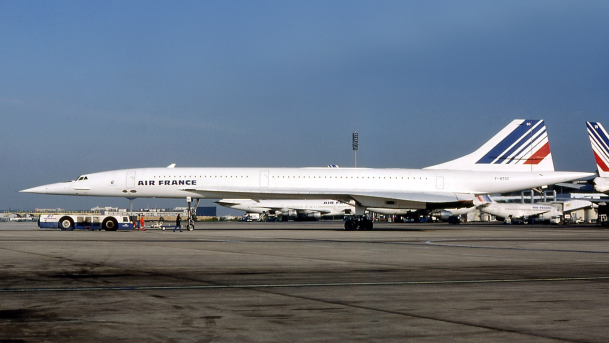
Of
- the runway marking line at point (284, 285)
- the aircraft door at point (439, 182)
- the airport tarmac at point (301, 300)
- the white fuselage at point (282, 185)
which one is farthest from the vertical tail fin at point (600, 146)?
the runway marking line at point (284, 285)

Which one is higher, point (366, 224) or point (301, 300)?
point (366, 224)

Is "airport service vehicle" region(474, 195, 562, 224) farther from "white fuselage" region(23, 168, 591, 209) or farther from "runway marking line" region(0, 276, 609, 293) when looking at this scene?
"runway marking line" region(0, 276, 609, 293)

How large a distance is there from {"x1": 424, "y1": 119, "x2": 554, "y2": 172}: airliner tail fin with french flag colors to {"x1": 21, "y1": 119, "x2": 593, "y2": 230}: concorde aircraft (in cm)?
65

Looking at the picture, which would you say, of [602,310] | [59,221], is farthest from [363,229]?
[602,310]

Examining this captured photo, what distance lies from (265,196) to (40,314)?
2871 cm

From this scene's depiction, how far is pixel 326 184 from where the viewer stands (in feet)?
119

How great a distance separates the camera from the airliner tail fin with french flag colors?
3975 cm

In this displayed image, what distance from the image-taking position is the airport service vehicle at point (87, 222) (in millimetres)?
35938

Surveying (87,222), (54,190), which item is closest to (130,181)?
(87,222)

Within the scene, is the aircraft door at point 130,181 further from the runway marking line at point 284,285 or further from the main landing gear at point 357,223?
the runway marking line at point 284,285

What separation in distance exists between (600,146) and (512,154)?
666 cm

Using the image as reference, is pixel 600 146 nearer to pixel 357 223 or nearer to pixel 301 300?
pixel 357 223

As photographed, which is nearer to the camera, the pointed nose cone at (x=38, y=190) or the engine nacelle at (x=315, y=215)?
the pointed nose cone at (x=38, y=190)

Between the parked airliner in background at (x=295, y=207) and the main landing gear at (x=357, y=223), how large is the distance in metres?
39.2
